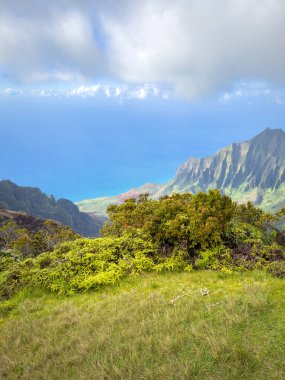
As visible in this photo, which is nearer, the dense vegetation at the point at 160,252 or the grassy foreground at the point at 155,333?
the grassy foreground at the point at 155,333

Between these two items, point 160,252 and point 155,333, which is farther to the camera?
point 160,252

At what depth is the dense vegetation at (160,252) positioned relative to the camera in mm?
11805

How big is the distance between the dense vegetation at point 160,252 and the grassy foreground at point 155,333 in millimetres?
1042

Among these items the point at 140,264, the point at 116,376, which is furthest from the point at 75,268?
the point at 116,376

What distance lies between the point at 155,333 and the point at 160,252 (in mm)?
6829

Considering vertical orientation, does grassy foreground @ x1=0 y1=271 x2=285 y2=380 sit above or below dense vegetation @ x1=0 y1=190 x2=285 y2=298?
below

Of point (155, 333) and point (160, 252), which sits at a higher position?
point (160, 252)

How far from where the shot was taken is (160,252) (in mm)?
13930

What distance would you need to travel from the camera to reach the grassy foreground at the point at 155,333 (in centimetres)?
585

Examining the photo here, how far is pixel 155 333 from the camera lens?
7.14m

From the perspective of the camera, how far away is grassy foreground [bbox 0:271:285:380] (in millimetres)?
5848

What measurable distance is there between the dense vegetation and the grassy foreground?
1.04 metres

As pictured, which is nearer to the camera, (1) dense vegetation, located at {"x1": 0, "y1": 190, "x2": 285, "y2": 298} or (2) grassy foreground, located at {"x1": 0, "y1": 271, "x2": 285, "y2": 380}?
(2) grassy foreground, located at {"x1": 0, "y1": 271, "x2": 285, "y2": 380}

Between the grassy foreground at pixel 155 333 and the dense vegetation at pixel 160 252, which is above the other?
the dense vegetation at pixel 160 252
